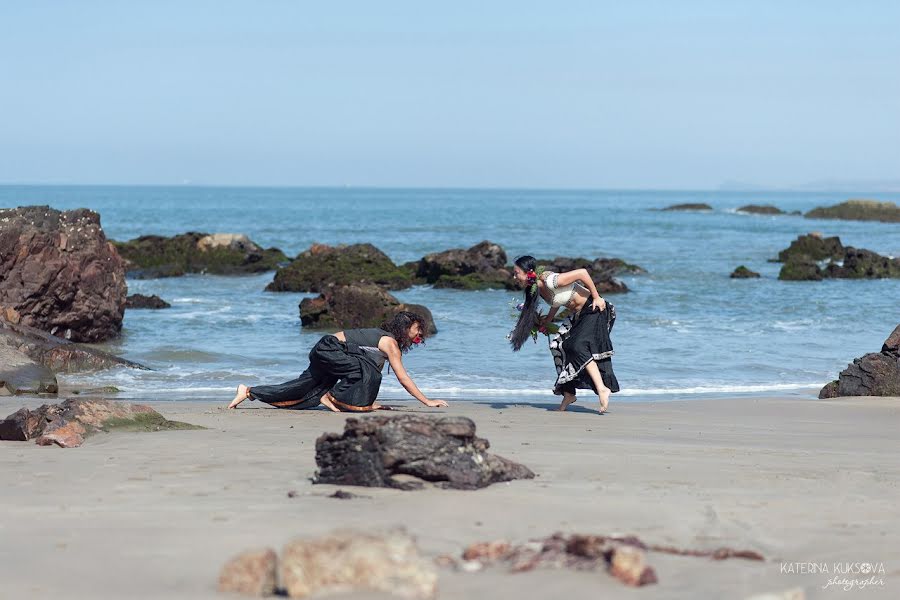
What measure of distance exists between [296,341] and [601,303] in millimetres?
8827

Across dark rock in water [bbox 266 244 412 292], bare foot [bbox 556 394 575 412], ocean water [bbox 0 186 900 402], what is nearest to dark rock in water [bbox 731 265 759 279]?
ocean water [bbox 0 186 900 402]

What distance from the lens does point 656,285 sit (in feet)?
99.3

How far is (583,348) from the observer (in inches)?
398

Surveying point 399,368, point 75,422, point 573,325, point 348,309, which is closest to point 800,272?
point 348,309

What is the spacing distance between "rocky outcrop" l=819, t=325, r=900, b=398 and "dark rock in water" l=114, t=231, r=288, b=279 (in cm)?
2326

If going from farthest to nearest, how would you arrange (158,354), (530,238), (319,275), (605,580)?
1. (530,238)
2. (319,275)
3. (158,354)
4. (605,580)

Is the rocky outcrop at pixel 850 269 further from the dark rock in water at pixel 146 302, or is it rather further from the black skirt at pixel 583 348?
the black skirt at pixel 583 348

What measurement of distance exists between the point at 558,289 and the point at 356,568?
6.37 m

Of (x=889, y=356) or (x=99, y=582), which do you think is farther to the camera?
(x=889, y=356)

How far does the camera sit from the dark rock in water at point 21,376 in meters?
11.6

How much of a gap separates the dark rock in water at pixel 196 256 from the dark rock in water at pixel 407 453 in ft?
86.9

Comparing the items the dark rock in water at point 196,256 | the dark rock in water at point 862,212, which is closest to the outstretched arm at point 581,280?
the dark rock in water at point 196,256

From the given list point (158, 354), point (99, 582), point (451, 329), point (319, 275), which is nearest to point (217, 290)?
point (319, 275)

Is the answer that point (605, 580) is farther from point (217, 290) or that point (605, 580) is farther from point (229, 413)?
point (217, 290)
